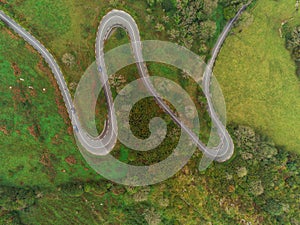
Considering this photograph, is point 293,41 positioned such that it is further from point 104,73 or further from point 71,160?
point 71,160

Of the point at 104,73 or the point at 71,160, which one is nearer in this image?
the point at 104,73

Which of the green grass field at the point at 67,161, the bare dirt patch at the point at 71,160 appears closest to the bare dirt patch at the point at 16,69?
the green grass field at the point at 67,161

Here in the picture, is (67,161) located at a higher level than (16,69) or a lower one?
lower

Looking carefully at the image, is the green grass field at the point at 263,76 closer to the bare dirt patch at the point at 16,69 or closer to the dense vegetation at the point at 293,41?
the dense vegetation at the point at 293,41

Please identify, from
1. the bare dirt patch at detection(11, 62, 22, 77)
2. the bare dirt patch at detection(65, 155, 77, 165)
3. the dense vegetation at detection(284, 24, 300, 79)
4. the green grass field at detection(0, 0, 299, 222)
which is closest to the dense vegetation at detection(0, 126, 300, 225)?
the green grass field at detection(0, 0, 299, 222)

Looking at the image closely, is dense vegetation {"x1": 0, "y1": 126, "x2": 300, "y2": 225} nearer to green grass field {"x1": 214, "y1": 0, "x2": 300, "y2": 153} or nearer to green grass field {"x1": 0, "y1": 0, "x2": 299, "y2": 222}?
green grass field {"x1": 0, "y1": 0, "x2": 299, "y2": 222}

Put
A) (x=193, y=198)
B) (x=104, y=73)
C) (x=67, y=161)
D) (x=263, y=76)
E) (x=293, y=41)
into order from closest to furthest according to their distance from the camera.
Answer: (x=104, y=73), (x=193, y=198), (x=67, y=161), (x=293, y=41), (x=263, y=76)

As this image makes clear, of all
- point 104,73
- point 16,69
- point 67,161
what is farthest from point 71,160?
Result: point 16,69

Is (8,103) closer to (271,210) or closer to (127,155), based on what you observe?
(127,155)

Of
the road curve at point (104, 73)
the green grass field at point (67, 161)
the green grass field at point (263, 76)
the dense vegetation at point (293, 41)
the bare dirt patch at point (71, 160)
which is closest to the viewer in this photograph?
the road curve at point (104, 73)
